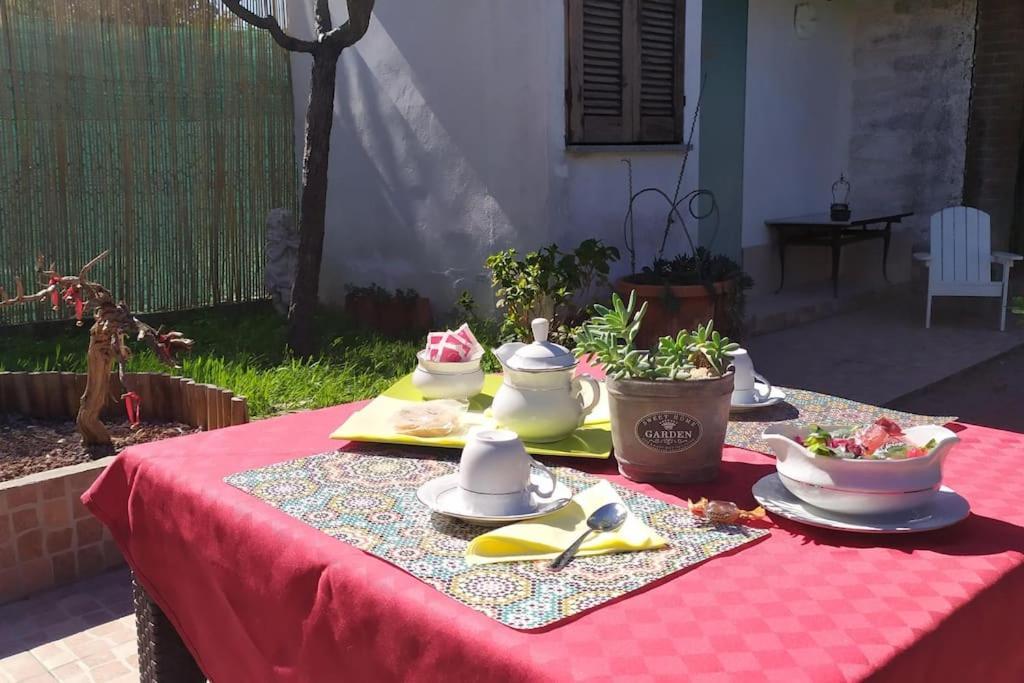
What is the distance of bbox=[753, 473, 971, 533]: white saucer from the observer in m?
1.31

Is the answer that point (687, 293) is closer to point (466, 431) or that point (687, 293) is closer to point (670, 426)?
point (466, 431)

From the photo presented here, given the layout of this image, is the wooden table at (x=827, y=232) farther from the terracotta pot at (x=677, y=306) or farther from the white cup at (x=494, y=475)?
the white cup at (x=494, y=475)

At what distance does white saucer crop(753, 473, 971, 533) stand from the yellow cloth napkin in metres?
0.20

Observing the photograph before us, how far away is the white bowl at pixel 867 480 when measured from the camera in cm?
131

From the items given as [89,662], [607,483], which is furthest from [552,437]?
[89,662]

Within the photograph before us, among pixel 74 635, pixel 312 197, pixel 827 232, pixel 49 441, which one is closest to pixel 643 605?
pixel 74 635

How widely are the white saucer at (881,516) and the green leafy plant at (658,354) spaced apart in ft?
0.71

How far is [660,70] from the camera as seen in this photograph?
6.01 metres

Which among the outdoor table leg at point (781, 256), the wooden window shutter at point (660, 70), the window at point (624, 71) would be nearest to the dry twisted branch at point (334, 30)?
the window at point (624, 71)

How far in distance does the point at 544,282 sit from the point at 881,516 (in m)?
3.75

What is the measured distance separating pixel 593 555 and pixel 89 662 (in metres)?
1.77

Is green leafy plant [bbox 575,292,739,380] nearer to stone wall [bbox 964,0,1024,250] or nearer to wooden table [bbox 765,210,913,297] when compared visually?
wooden table [bbox 765,210,913,297]

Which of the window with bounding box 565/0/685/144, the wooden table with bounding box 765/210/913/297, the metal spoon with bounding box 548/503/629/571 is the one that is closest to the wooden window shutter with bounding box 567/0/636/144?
the window with bounding box 565/0/685/144

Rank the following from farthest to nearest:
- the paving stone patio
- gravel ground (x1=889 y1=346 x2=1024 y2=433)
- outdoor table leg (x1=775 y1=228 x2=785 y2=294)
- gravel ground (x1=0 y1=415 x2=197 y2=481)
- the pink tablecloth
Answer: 1. outdoor table leg (x1=775 y1=228 x2=785 y2=294)
2. gravel ground (x1=889 y1=346 x2=1024 y2=433)
3. gravel ground (x1=0 y1=415 x2=197 y2=481)
4. the paving stone patio
5. the pink tablecloth
